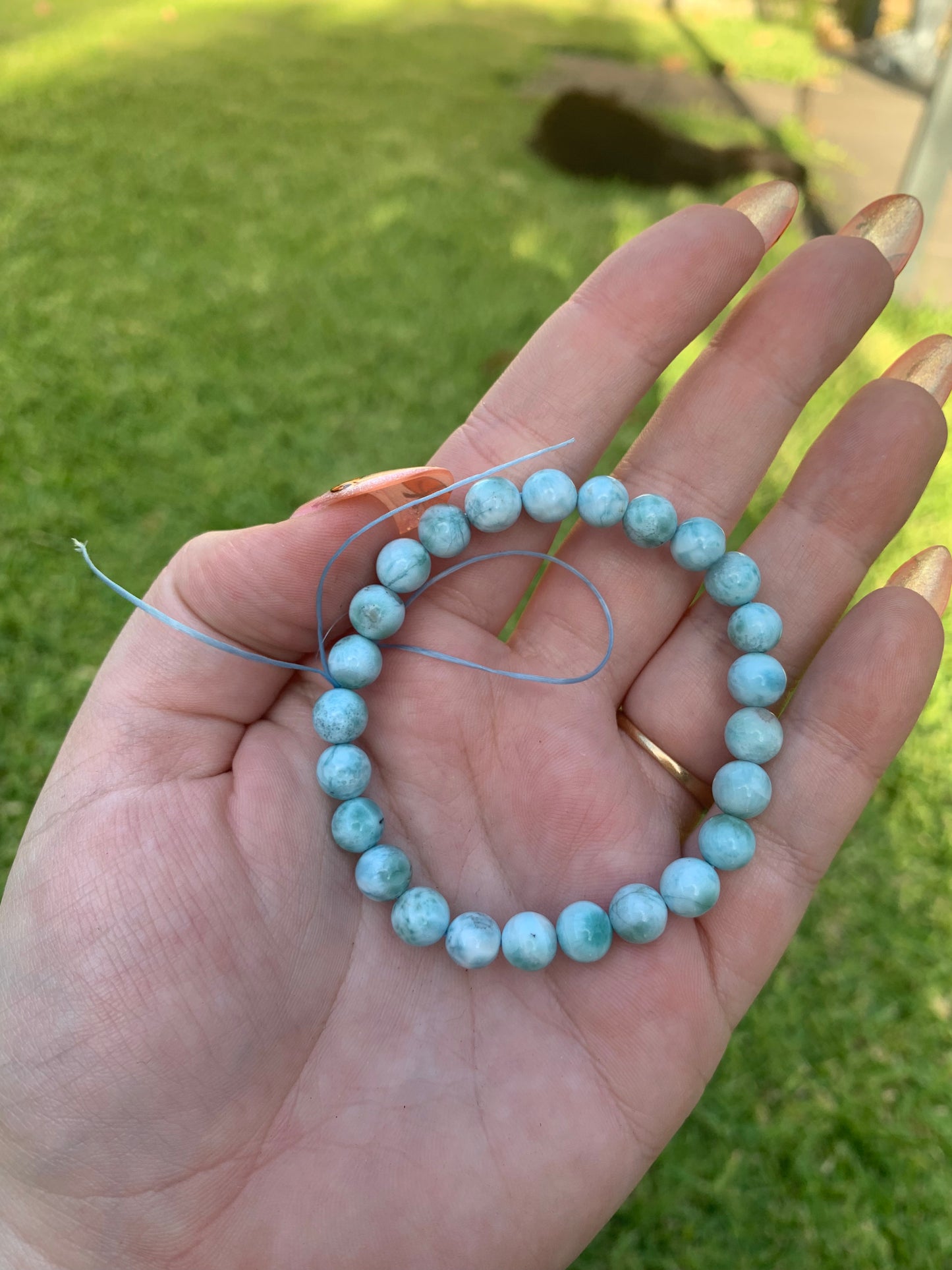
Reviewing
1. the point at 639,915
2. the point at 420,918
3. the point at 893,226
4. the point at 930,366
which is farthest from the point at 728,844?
the point at 893,226

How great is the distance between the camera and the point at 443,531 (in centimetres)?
157

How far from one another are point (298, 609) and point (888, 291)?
4.02 feet

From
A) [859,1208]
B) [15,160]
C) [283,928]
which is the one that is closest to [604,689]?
[283,928]

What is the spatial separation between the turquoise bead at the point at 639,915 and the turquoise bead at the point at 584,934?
0.02 metres

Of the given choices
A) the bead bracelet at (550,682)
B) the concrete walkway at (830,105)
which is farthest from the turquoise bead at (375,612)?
the concrete walkway at (830,105)

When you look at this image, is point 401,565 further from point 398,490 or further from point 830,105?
point 830,105

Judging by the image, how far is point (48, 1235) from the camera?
123 cm

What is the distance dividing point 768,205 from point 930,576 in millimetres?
770

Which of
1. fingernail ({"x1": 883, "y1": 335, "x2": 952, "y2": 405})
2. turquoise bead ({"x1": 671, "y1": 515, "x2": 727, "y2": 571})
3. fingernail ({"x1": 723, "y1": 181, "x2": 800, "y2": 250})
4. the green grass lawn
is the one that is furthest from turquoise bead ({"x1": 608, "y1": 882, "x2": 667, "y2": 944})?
fingernail ({"x1": 723, "y1": 181, "x2": 800, "y2": 250})

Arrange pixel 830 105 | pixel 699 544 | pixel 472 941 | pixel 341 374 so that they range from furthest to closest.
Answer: pixel 830 105 → pixel 341 374 → pixel 699 544 → pixel 472 941

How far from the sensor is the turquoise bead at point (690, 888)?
1459 mm

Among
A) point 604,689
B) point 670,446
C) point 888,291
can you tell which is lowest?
point 604,689

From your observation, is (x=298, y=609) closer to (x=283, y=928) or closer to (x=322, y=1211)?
(x=283, y=928)

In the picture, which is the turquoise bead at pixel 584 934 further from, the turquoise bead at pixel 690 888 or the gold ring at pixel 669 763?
the gold ring at pixel 669 763
